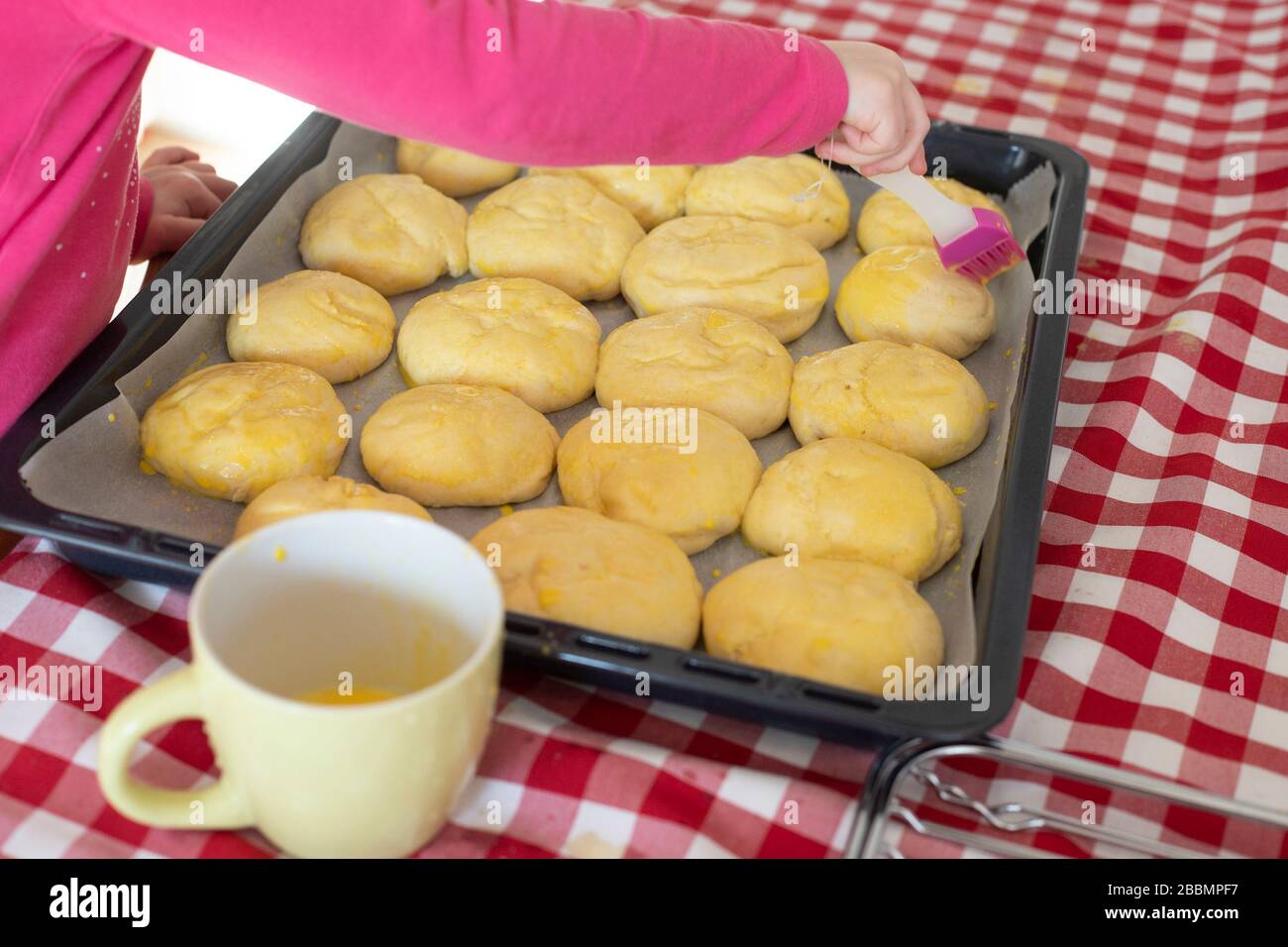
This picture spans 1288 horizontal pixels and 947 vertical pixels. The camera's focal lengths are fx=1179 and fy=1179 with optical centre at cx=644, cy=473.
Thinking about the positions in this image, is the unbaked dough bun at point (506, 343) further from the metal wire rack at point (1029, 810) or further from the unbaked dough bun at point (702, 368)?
the metal wire rack at point (1029, 810)

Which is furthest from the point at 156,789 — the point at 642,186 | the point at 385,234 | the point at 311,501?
the point at 642,186

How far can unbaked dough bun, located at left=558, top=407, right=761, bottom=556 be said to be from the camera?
1118mm

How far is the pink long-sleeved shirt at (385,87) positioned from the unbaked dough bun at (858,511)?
1.01 ft

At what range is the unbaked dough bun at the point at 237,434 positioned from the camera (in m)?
1.11

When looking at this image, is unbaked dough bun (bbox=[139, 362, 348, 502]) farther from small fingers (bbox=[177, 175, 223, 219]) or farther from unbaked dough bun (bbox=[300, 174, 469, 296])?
small fingers (bbox=[177, 175, 223, 219])

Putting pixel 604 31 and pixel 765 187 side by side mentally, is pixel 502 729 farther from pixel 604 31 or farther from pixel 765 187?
pixel 765 187

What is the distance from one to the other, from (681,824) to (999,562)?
1.15ft

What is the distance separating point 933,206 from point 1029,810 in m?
0.73

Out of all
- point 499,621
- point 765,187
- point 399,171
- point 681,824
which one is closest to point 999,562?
point 681,824

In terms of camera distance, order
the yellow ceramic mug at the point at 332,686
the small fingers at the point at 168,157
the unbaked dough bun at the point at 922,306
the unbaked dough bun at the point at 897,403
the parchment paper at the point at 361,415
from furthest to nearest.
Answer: the small fingers at the point at 168,157 → the unbaked dough bun at the point at 922,306 → the unbaked dough bun at the point at 897,403 → the parchment paper at the point at 361,415 → the yellow ceramic mug at the point at 332,686

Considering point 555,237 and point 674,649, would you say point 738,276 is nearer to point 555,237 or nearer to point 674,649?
point 555,237

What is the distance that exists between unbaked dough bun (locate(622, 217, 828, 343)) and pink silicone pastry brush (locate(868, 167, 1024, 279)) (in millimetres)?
157

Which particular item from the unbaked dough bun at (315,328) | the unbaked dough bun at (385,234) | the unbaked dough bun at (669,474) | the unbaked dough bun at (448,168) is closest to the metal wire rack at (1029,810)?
the unbaked dough bun at (669,474)
